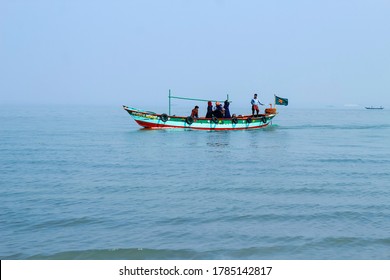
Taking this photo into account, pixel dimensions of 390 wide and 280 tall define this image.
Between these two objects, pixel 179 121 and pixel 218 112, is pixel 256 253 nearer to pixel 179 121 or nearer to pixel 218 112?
pixel 179 121

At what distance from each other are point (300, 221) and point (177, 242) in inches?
128

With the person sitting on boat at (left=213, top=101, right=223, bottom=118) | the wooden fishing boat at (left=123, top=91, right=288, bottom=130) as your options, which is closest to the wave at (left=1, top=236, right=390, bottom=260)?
the wooden fishing boat at (left=123, top=91, right=288, bottom=130)

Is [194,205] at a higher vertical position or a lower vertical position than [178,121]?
lower

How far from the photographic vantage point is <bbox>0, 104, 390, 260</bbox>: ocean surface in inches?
420

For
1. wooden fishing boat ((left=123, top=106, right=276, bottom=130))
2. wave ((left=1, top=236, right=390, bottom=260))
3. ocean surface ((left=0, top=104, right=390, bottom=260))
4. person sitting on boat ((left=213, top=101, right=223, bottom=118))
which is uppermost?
person sitting on boat ((left=213, top=101, right=223, bottom=118))

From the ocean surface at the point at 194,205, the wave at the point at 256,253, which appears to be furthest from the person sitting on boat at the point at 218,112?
the wave at the point at 256,253

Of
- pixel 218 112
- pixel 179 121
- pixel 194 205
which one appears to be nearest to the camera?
pixel 194 205

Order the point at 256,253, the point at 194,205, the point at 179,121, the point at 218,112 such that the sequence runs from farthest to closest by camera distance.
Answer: the point at 218,112 < the point at 179,121 < the point at 194,205 < the point at 256,253

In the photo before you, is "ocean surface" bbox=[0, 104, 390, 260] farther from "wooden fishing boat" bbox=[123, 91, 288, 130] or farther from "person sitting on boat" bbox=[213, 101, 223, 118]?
"person sitting on boat" bbox=[213, 101, 223, 118]

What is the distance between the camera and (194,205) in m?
14.5

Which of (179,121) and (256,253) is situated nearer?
(256,253)

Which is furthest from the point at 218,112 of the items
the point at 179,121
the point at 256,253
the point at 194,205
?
the point at 256,253

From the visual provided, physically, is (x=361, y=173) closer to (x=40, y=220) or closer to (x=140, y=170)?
(x=140, y=170)
